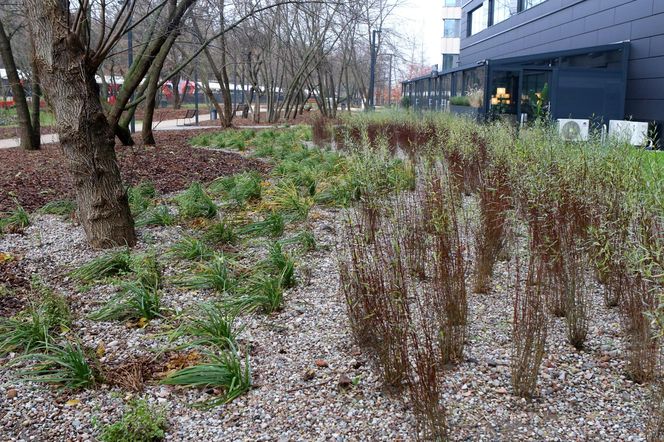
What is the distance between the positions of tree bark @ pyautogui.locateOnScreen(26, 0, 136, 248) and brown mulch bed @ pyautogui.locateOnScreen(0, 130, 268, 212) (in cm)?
249

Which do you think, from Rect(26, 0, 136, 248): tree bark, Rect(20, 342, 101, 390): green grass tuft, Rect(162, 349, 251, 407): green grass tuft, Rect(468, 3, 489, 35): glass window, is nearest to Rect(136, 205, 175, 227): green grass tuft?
Rect(26, 0, 136, 248): tree bark

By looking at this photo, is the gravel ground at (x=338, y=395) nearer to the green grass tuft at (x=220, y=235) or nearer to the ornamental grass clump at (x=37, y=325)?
the ornamental grass clump at (x=37, y=325)

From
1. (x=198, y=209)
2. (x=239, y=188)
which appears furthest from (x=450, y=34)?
(x=198, y=209)

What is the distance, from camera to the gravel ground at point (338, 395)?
2.82 metres

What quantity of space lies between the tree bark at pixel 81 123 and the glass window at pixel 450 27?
2081 inches

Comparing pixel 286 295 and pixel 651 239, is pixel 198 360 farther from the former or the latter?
pixel 651 239

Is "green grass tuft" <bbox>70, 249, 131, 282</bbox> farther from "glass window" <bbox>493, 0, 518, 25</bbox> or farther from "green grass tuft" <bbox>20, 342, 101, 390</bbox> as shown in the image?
"glass window" <bbox>493, 0, 518, 25</bbox>

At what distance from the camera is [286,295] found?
4508mm

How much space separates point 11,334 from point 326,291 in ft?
6.84

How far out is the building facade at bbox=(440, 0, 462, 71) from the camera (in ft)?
175

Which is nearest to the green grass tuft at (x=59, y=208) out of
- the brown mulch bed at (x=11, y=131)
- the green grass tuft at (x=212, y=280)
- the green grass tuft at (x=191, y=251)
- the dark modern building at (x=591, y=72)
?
the green grass tuft at (x=191, y=251)

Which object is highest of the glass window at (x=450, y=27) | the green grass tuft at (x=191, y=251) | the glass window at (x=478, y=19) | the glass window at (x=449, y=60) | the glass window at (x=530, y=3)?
the glass window at (x=450, y=27)

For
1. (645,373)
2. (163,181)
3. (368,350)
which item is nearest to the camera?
(645,373)

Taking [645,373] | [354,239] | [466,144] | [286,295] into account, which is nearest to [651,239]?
[645,373]
